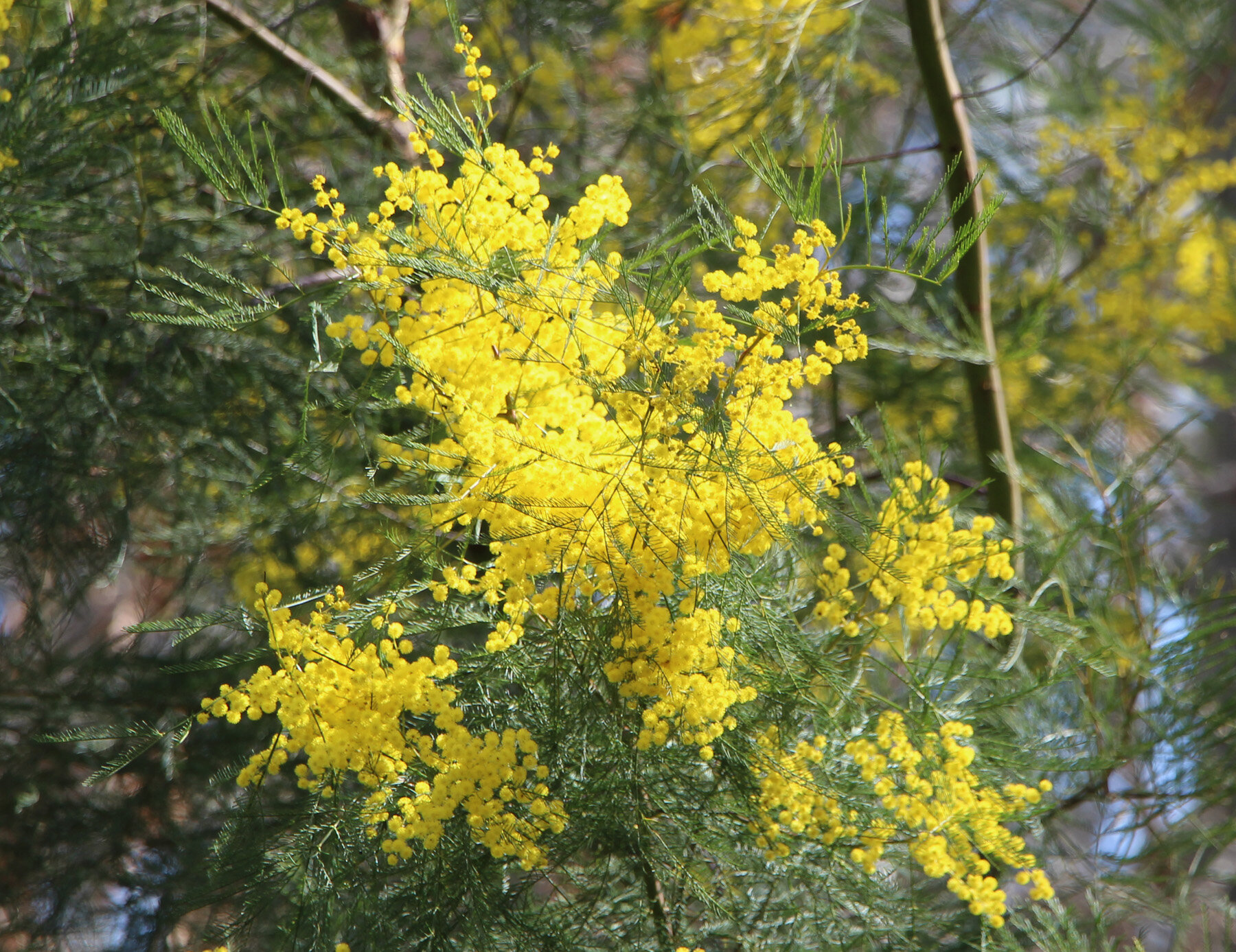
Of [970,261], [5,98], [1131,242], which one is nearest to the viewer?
[5,98]

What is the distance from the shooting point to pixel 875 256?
1.51 metres

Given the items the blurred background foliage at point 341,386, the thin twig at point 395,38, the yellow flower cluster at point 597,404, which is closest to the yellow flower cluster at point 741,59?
the blurred background foliage at point 341,386

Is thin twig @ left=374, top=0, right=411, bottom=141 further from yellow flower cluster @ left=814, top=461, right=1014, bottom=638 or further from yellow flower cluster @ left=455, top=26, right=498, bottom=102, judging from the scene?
yellow flower cluster @ left=814, top=461, right=1014, bottom=638

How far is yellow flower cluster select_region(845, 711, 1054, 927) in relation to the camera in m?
0.73

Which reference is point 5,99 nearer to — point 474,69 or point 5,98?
point 5,98

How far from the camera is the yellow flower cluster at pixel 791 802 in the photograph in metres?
0.73

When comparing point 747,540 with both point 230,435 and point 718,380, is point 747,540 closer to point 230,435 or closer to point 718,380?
point 718,380

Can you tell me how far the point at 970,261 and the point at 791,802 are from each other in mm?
731

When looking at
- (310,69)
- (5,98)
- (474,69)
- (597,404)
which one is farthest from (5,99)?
(597,404)

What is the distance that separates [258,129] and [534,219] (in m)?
0.79

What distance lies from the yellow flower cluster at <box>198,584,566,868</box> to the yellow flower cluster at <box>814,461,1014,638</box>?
0.88 ft

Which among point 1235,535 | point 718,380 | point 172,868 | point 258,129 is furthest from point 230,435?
point 1235,535

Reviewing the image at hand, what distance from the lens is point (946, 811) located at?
0.73m

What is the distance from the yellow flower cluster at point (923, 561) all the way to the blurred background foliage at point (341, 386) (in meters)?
0.05
